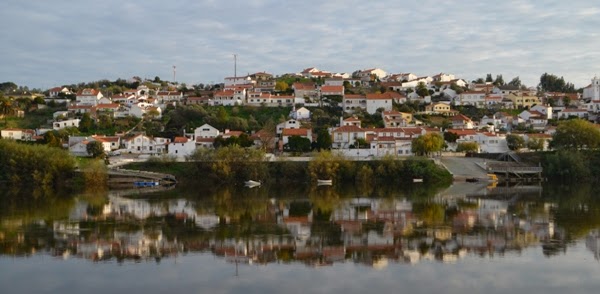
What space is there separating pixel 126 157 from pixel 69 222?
973 inches

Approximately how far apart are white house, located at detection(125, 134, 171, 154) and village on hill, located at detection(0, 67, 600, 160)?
0.08m

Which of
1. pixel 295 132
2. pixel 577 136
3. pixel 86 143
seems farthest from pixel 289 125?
pixel 577 136

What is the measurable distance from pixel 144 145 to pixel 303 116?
660 inches

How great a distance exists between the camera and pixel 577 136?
4631cm

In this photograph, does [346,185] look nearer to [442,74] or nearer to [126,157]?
[126,157]

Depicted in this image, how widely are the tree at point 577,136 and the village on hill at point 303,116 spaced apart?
243 centimetres

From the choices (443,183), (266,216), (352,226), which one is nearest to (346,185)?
(443,183)

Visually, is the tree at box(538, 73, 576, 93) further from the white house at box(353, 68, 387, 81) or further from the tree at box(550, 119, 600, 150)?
the tree at box(550, 119, 600, 150)

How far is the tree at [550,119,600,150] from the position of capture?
46.1 meters

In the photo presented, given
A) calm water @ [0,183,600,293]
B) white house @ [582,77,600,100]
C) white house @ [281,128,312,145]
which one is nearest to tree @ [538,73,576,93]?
white house @ [582,77,600,100]

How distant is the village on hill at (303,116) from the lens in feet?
166

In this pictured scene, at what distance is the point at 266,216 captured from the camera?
83.8ft

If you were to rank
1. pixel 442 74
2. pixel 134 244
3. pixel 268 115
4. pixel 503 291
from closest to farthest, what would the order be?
pixel 503 291
pixel 134 244
pixel 268 115
pixel 442 74

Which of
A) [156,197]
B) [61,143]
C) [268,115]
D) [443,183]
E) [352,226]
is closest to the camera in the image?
[352,226]
